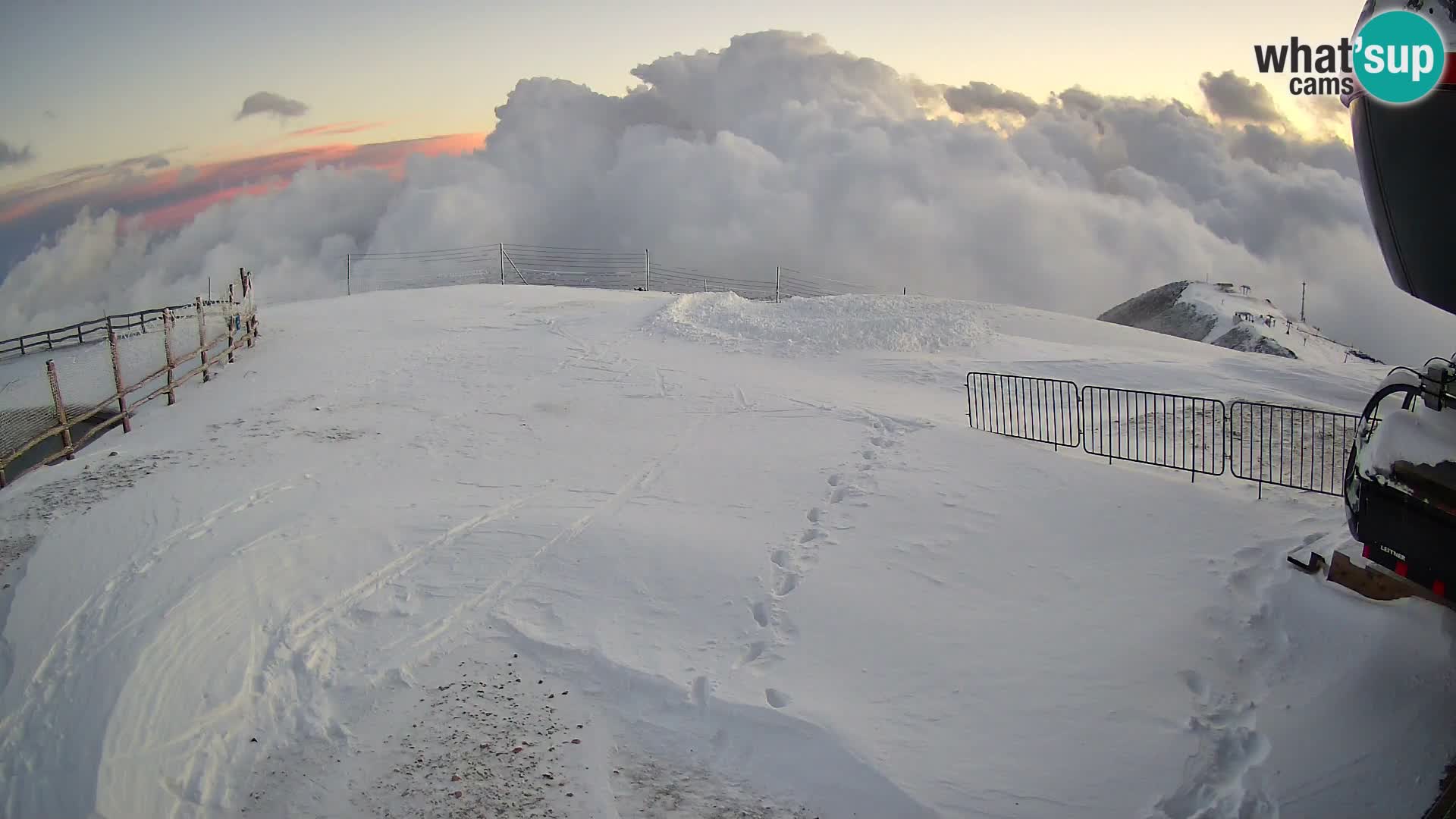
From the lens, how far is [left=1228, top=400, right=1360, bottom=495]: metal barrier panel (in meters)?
9.70

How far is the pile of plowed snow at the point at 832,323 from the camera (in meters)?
18.0

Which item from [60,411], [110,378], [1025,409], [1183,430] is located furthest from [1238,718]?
[110,378]

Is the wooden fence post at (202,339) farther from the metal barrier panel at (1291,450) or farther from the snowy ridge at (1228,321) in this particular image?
the snowy ridge at (1228,321)

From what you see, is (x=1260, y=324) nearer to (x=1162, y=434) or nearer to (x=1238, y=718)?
(x=1162, y=434)

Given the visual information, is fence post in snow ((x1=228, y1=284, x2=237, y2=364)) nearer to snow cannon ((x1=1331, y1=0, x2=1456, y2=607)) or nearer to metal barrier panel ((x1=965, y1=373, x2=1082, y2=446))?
metal barrier panel ((x1=965, y1=373, x2=1082, y2=446))

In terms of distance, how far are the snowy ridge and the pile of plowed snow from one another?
2040 cm

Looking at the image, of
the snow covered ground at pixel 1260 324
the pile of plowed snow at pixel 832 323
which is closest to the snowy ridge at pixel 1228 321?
the snow covered ground at pixel 1260 324

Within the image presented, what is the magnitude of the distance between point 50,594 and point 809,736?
24.1 ft

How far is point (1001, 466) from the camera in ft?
35.2

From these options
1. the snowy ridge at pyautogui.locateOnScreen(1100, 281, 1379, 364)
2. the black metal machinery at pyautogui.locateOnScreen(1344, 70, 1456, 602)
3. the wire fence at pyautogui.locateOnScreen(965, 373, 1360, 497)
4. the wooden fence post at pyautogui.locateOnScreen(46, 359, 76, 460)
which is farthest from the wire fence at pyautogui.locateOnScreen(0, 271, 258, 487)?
the snowy ridge at pyautogui.locateOnScreen(1100, 281, 1379, 364)

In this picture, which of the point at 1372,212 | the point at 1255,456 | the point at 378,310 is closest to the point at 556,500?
the point at 1372,212

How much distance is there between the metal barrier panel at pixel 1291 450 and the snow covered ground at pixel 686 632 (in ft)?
1.84

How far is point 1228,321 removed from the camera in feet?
151

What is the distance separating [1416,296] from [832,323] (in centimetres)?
1262
